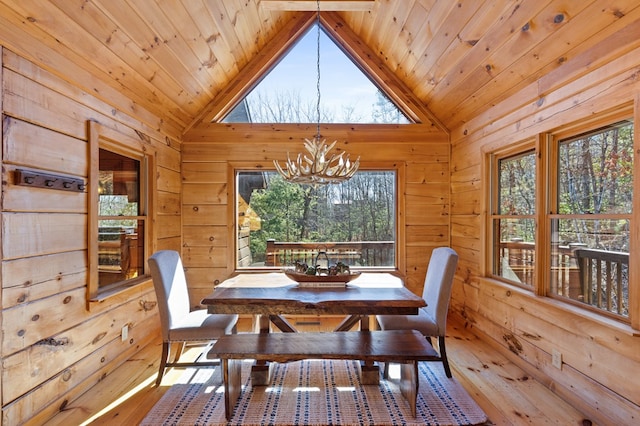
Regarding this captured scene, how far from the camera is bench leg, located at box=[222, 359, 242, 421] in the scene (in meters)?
2.10

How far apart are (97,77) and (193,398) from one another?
8.17 ft

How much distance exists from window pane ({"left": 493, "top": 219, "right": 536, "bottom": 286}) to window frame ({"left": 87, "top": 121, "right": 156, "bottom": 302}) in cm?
348

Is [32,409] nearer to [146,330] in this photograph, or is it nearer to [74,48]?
[146,330]

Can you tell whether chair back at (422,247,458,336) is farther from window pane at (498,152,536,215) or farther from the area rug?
window pane at (498,152,536,215)

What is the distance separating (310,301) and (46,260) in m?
1.67

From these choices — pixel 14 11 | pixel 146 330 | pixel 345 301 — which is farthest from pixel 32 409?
pixel 14 11

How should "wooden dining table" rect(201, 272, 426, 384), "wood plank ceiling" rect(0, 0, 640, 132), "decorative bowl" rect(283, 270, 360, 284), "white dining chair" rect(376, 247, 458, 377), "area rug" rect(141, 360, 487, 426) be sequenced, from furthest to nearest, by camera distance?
"decorative bowl" rect(283, 270, 360, 284)
"white dining chair" rect(376, 247, 458, 377)
"wooden dining table" rect(201, 272, 426, 384)
"area rug" rect(141, 360, 487, 426)
"wood plank ceiling" rect(0, 0, 640, 132)

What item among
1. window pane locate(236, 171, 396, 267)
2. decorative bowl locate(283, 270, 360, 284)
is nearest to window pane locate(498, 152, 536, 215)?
window pane locate(236, 171, 396, 267)

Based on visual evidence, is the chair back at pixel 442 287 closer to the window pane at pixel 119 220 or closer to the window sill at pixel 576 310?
the window sill at pixel 576 310

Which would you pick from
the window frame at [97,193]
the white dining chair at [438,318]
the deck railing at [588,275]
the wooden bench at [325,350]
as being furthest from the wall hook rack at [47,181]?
the deck railing at [588,275]

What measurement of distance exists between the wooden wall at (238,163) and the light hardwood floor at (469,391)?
1.16m

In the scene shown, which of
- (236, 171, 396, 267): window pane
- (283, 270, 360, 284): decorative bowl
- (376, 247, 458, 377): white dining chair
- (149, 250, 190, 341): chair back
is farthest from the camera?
(236, 171, 396, 267): window pane

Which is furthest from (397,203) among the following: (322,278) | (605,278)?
(605,278)

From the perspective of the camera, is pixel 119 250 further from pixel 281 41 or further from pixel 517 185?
pixel 517 185
